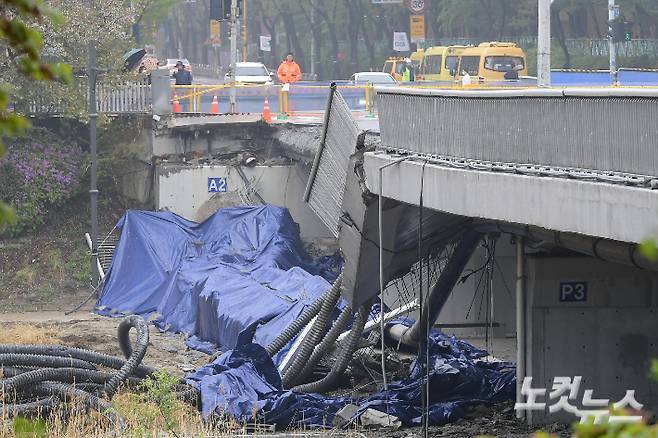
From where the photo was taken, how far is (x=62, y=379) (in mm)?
15172

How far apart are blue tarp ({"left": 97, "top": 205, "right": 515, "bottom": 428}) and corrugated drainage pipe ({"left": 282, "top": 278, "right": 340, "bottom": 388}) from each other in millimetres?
745

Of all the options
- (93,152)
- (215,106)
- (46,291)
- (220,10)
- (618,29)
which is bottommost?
(46,291)

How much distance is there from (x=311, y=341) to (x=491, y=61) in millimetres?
28716

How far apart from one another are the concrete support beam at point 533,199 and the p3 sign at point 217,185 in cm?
1586

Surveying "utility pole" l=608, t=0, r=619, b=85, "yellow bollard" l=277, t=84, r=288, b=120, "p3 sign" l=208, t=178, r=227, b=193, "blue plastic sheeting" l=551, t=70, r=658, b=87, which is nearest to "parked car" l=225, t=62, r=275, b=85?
"blue plastic sheeting" l=551, t=70, r=658, b=87

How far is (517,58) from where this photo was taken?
44750 millimetres

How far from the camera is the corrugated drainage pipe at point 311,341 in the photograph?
1683 cm

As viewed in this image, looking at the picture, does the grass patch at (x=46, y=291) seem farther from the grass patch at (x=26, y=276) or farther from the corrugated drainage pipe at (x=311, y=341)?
the corrugated drainage pipe at (x=311, y=341)

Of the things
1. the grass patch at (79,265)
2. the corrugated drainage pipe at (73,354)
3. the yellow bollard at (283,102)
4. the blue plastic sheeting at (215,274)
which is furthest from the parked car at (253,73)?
the corrugated drainage pipe at (73,354)

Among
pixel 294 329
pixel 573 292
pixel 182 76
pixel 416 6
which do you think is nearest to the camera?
pixel 573 292

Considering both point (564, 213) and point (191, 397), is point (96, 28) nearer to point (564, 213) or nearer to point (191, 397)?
point (191, 397)

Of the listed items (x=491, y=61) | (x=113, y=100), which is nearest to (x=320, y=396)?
(x=113, y=100)

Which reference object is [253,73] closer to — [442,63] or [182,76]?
[442,63]

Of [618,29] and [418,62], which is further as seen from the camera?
[418,62]
